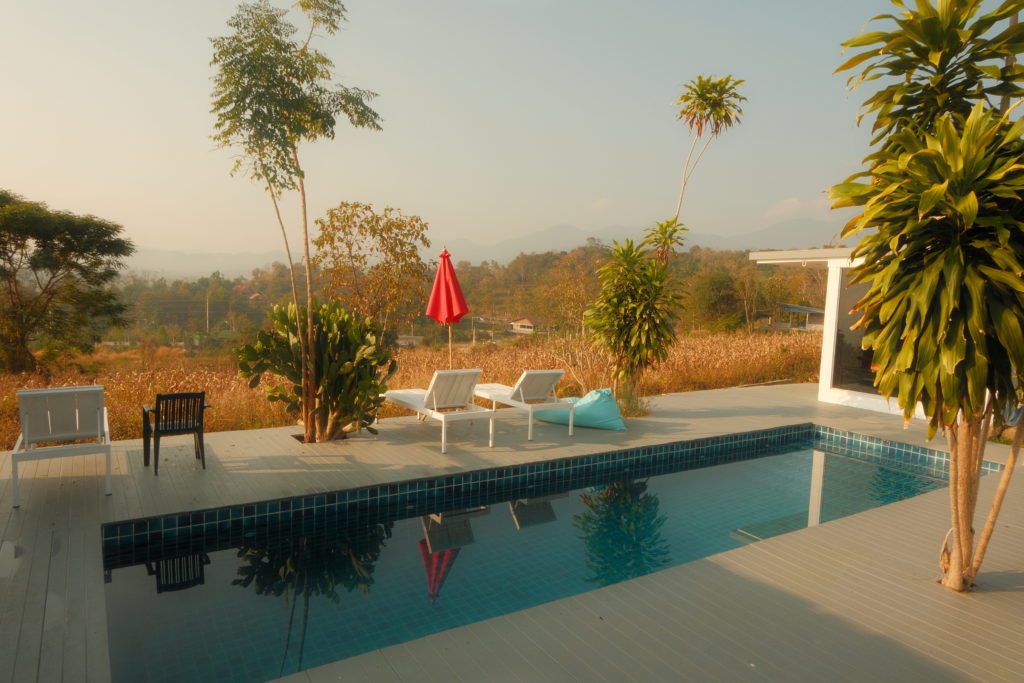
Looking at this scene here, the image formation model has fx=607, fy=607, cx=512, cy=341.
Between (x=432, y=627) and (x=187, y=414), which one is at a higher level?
(x=187, y=414)

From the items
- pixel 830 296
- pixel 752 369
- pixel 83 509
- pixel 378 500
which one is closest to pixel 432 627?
pixel 378 500

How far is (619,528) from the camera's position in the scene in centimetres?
505

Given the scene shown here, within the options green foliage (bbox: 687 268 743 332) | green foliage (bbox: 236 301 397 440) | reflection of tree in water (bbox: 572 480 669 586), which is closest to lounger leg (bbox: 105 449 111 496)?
green foliage (bbox: 236 301 397 440)

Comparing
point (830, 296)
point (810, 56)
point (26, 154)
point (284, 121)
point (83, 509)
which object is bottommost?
point (83, 509)

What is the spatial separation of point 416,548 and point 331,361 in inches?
93.3

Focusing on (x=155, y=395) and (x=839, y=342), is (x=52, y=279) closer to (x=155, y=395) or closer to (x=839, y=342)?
(x=155, y=395)

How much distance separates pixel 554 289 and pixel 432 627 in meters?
15.9

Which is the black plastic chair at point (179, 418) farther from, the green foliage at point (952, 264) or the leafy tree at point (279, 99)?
the green foliage at point (952, 264)

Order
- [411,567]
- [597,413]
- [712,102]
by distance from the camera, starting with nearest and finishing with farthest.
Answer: [411,567] → [597,413] → [712,102]

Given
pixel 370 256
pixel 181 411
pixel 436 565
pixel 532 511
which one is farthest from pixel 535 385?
pixel 370 256

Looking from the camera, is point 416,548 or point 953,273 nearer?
point 953,273

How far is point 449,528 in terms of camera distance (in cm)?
488

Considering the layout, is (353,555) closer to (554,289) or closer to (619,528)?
(619,528)

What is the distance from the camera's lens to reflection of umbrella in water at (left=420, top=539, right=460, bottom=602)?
12.8ft
